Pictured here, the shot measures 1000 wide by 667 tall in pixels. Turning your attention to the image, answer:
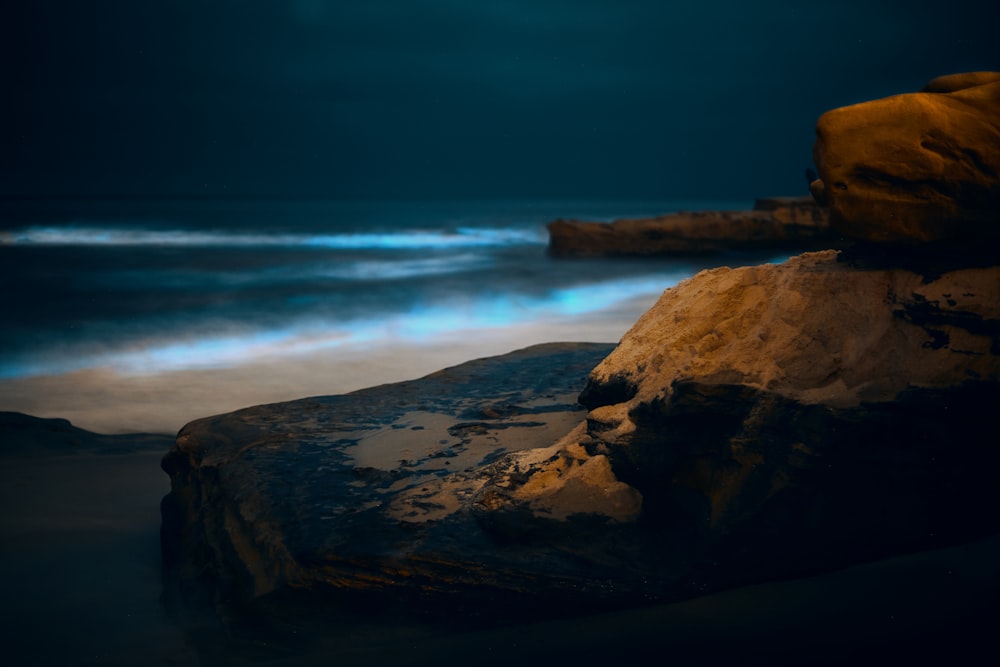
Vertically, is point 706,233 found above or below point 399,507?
above

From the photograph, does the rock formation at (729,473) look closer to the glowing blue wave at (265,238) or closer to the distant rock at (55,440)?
the distant rock at (55,440)

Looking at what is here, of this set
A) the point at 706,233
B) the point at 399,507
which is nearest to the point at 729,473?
the point at 399,507

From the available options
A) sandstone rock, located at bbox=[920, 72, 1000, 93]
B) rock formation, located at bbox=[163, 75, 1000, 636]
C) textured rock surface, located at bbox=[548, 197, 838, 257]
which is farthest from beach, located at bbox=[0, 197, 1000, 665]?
sandstone rock, located at bbox=[920, 72, 1000, 93]

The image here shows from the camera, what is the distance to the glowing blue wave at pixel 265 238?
2531 centimetres

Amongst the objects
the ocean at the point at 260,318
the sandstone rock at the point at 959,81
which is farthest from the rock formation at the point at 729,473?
the ocean at the point at 260,318

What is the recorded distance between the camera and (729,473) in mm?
2641

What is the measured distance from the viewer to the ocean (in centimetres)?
688

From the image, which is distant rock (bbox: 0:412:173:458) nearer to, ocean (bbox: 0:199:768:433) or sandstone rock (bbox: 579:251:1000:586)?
ocean (bbox: 0:199:768:433)

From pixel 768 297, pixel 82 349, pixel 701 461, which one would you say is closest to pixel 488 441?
pixel 701 461

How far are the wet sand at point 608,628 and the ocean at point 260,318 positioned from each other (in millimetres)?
2621

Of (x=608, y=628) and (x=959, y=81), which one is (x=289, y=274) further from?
(x=959, y=81)

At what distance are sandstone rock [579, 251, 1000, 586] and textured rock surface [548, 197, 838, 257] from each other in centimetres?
1593

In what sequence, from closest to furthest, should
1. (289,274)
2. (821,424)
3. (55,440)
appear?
(821,424) < (55,440) < (289,274)

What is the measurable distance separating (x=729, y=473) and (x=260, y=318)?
8.57m
